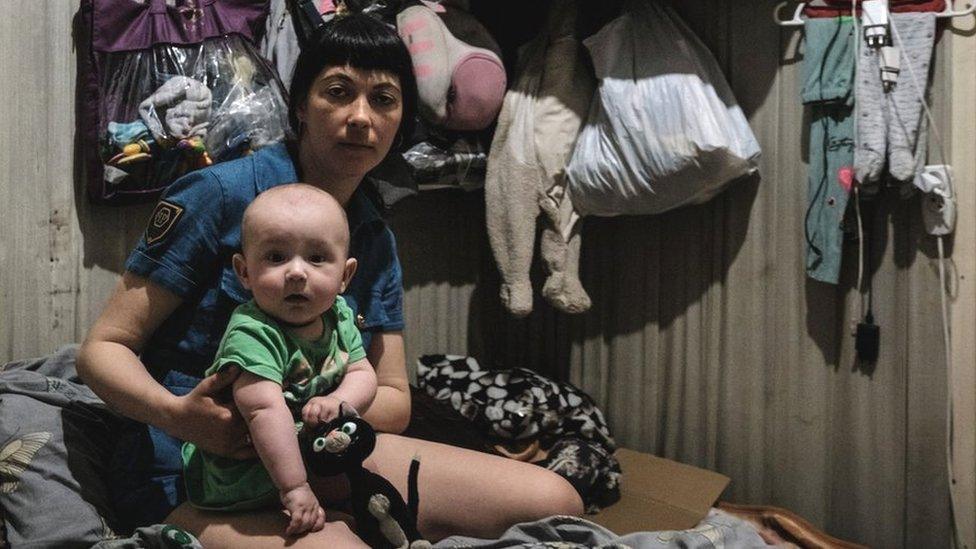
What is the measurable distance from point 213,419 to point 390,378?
1.36ft

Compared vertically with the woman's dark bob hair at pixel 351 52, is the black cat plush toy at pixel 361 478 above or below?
below

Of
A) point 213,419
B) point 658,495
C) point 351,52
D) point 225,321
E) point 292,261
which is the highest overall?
point 351,52

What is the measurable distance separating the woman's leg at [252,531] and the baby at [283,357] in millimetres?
16

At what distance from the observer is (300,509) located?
1103mm

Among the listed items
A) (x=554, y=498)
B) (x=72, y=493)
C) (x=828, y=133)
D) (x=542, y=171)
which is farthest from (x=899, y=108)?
(x=72, y=493)

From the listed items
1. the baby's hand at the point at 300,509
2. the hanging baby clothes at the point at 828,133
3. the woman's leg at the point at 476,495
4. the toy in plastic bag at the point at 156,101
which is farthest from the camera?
the hanging baby clothes at the point at 828,133

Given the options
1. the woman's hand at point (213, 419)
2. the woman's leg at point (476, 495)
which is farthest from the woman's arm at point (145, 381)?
the woman's leg at point (476, 495)

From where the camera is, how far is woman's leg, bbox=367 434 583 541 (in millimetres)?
1345

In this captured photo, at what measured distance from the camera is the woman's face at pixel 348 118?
136 cm

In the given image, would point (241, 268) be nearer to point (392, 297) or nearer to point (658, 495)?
point (392, 297)

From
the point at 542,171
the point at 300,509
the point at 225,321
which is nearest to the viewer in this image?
the point at 300,509

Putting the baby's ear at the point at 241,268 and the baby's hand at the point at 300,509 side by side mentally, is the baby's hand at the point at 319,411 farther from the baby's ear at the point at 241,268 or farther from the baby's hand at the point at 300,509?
the baby's ear at the point at 241,268

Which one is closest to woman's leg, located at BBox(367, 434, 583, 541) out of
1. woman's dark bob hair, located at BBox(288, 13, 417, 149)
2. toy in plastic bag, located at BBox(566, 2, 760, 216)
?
woman's dark bob hair, located at BBox(288, 13, 417, 149)

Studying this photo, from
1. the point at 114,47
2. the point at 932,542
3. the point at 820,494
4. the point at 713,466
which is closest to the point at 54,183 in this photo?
the point at 114,47
